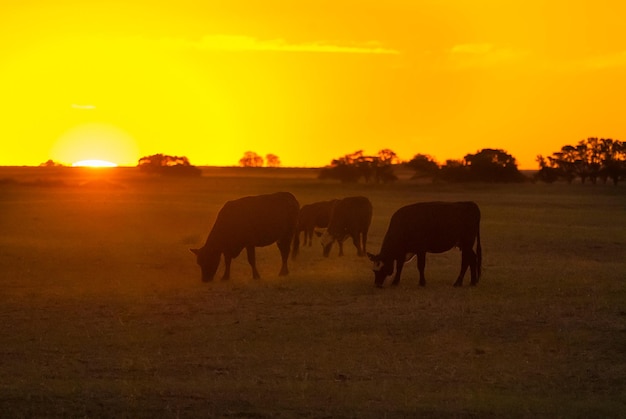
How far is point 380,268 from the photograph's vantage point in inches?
714

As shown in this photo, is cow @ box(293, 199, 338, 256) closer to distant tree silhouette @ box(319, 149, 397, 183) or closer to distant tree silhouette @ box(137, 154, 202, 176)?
distant tree silhouette @ box(319, 149, 397, 183)

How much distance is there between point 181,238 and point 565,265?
12.9 meters

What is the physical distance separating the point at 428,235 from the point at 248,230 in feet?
12.7

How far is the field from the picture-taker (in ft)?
31.6

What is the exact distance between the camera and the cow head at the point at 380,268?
18.1m

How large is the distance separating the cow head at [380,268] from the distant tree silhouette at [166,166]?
94454 mm

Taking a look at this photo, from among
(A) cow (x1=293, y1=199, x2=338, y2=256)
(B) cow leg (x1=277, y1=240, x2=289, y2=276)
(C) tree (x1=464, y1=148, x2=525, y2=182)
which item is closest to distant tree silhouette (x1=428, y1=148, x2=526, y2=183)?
(C) tree (x1=464, y1=148, x2=525, y2=182)

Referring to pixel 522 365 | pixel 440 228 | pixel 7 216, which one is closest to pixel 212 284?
pixel 440 228

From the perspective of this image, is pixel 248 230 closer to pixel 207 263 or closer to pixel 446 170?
pixel 207 263

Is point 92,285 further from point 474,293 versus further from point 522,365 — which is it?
point 522,365

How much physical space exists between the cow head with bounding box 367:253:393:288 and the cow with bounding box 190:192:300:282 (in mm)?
2772

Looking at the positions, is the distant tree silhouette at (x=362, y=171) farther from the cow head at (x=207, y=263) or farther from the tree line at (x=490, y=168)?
the cow head at (x=207, y=263)

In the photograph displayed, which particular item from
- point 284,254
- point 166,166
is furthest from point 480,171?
point 284,254

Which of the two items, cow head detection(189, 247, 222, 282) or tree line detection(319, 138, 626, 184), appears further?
tree line detection(319, 138, 626, 184)
